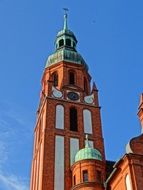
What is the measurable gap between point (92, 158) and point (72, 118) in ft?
30.3

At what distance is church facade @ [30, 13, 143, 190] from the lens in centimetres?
3391

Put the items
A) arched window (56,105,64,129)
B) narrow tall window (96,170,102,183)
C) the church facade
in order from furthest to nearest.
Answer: arched window (56,105,64,129) → narrow tall window (96,170,102,183) → the church facade

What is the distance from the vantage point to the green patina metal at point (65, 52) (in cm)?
5812

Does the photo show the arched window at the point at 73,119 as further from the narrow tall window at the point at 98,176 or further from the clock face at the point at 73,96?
the narrow tall window at the point at 98,176

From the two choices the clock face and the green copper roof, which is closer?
the green copper roof

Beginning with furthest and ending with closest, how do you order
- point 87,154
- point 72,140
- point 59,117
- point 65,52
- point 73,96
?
1. point 65,52
2. point 73,96
3. point 59,117
4. point 72,140
5. point 87,154

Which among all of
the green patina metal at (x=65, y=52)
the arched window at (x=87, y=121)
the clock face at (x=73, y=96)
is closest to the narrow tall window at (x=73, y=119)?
the arched window at (x=87, y=121)

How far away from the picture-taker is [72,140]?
4688cm

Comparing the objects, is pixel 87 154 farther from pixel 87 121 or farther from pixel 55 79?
pixel 55 79

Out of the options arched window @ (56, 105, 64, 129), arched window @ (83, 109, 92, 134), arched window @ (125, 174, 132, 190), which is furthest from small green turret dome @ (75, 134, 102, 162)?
arched window @ (125, 174, 132, 190)

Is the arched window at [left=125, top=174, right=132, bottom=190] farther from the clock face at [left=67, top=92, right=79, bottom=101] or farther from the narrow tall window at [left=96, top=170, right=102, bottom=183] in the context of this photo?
the clock face at [left=67, top=92, right=79, bottom=101]

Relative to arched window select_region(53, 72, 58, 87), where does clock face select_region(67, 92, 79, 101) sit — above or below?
below

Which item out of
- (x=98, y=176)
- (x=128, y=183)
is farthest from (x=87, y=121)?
(x=128, y=183)

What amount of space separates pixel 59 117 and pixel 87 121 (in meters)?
3.32
